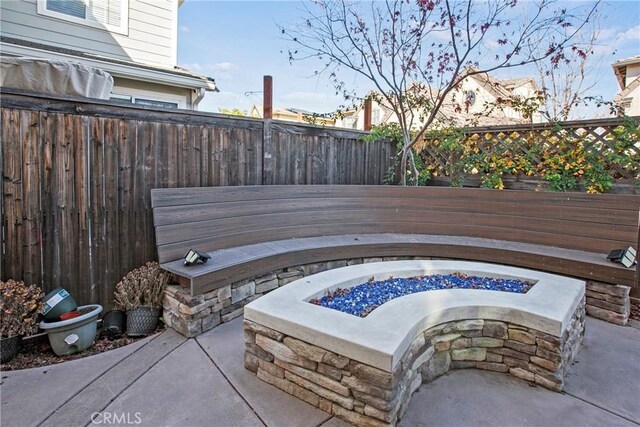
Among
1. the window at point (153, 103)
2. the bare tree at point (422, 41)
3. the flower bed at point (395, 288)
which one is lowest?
the flower bed at point (395, 288)

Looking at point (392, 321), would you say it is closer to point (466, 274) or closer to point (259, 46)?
point (466, 274)

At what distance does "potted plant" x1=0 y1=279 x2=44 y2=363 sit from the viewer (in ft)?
7.55

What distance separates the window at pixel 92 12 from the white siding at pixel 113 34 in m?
0.07

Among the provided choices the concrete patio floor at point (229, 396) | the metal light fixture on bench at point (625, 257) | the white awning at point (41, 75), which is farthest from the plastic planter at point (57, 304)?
the metal light fixture on bench at point (625, 257)

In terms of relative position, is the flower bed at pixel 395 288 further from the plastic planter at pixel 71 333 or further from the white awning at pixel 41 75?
the white awning at pixel 41 75

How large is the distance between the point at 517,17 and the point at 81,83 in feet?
14.9

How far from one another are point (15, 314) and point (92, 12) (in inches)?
189

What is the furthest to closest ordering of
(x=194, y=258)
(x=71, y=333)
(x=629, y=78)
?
(x=629, y=78) < (x=194, y=258) < (x=71, y=333)

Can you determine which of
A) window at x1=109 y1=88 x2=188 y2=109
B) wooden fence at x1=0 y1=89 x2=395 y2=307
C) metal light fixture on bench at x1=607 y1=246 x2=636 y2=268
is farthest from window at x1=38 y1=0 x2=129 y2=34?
metal light fixture on bench at x1=607 y1=246 x2=636 y2=268

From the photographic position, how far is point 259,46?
6.03 metres

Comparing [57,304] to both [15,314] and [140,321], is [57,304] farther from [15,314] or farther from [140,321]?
[140,321]

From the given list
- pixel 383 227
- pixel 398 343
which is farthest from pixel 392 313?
pixel 383 227

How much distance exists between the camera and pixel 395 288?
102 inches

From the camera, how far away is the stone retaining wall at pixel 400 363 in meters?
1.69
